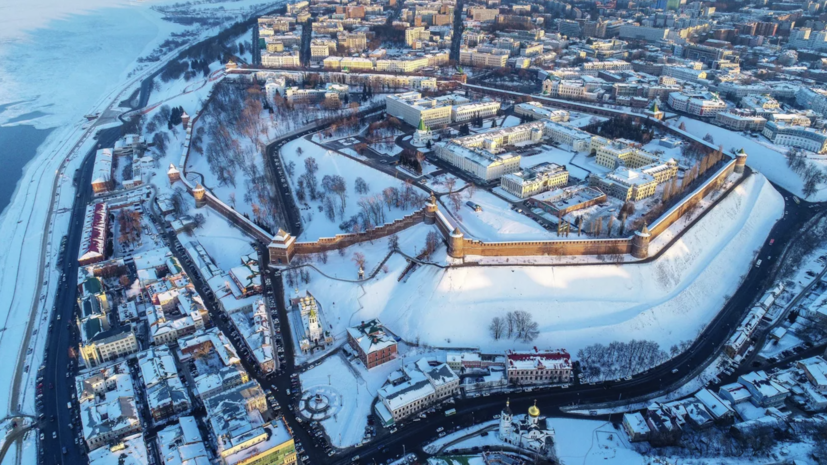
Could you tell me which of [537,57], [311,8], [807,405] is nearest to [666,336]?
[807,405]

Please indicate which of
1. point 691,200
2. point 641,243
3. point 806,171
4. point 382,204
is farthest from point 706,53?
point 382,204

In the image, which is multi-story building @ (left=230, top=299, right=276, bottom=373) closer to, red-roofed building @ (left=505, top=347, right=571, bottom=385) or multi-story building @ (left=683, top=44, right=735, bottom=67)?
red-roofed building @ (left=505, top=347, right=571, bottom=385)

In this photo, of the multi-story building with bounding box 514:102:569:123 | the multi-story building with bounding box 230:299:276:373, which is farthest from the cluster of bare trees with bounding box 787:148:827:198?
the multi-story building with bounding box 230:299:276:373

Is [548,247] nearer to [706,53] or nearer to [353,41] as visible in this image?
[353,41]

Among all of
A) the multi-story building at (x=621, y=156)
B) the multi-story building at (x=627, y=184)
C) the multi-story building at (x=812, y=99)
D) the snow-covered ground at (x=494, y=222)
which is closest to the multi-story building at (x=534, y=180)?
the snow-covered ground at (x=494, y=222)

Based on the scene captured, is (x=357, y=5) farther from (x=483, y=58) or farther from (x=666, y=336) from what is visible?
(x=666, y=336)

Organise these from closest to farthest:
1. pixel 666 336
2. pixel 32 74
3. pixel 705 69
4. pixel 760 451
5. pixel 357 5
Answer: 1. pixel 760 451
2. pixel 666 336
3. pixel 705 69
4. pixel 32 74
5. pixel 357 5
